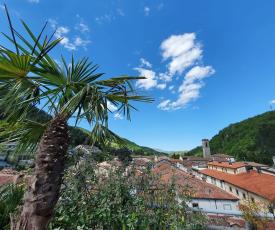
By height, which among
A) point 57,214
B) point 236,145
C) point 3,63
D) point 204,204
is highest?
point 236,145

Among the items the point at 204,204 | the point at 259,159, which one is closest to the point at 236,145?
the point at 259,159

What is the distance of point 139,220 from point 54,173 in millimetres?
1891

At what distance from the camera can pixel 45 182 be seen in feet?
7.80

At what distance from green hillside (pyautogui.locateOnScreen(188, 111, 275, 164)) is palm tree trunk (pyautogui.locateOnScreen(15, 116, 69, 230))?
7369cm

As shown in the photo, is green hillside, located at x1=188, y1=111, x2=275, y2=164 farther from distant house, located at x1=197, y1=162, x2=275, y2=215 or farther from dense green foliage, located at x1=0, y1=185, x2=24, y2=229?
dense green foliage, located at x1=0, y1=185, x2=24, y2=229

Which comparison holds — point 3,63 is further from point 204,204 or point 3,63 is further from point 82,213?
point 204,204

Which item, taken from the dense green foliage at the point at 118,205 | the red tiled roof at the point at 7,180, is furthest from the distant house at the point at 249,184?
the red tiled roof at the point at 7,180

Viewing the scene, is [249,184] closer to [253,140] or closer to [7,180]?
[7,180]

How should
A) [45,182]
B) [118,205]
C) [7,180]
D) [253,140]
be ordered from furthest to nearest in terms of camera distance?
1. [253,140]
2. [7,180]
3. [118,205]
4. [45,182]

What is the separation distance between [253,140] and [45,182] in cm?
8775

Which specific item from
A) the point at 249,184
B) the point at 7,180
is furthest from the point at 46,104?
the point at 249,184

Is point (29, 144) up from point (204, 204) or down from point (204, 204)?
up

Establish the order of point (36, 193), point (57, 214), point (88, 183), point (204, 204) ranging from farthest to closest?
point (204, 204) < point (88, 183) < point (57, 214) < point (36, 193)

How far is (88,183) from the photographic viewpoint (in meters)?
4.35
